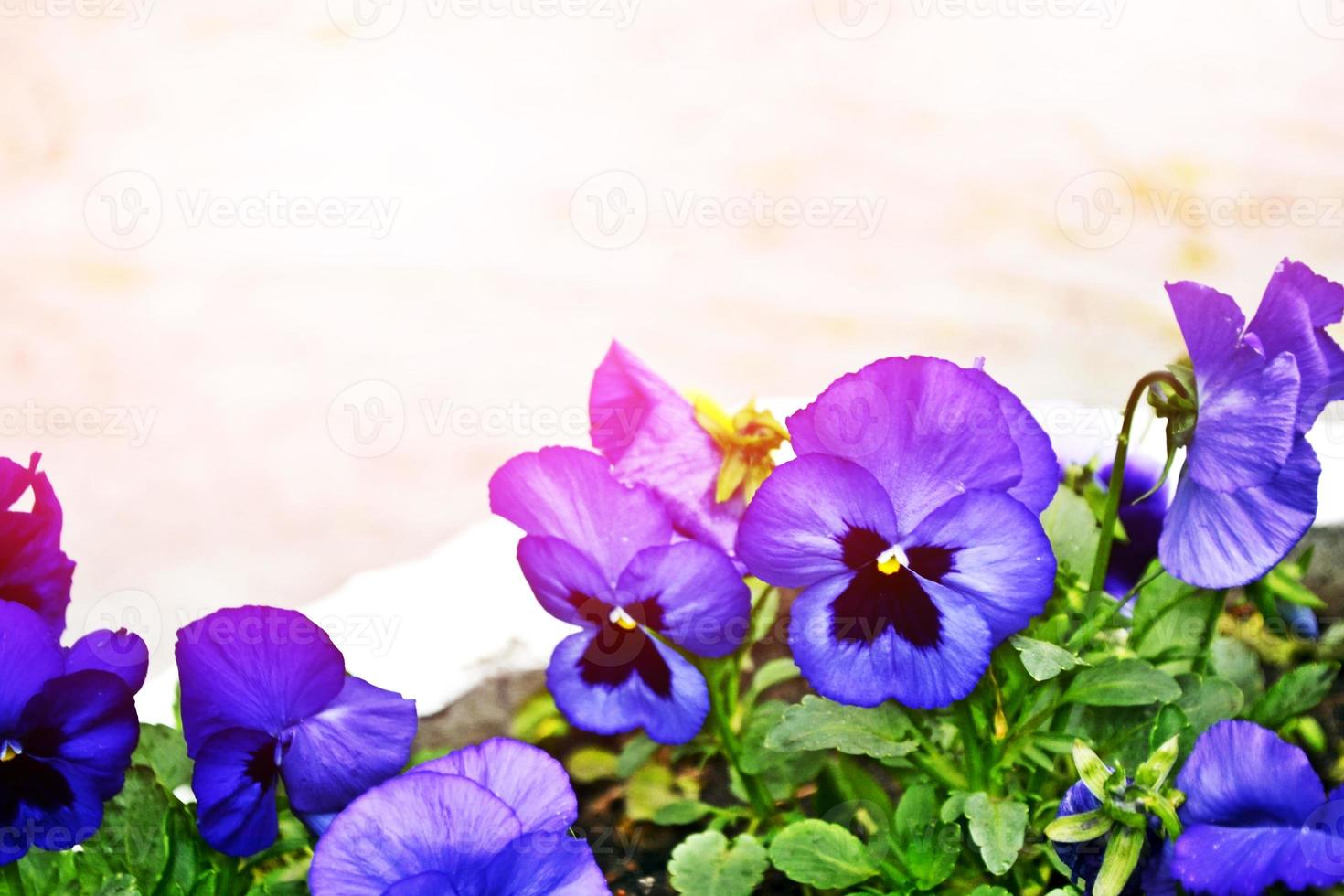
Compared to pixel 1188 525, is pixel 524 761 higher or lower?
lower

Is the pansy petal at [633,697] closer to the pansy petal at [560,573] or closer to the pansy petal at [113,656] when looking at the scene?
the pansy petal at [560,573]

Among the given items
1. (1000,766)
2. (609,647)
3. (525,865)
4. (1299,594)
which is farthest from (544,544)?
(1299,594)

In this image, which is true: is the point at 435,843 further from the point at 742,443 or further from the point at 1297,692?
the point at 1297,692

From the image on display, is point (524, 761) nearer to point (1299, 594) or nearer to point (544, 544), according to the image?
point (544, 544)

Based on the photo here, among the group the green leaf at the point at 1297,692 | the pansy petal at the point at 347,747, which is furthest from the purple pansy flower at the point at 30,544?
the green leaf at the point at 1297,692

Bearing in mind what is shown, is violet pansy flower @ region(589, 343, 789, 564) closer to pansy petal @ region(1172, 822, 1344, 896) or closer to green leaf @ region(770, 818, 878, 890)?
green leaf @ region(770, 818, 878, 890)

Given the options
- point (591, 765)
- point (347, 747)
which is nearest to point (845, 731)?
point (347, 747)

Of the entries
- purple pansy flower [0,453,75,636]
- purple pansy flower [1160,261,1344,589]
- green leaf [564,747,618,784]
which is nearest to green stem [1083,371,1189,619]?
purple pansy flower [1160,261,1344,589]
